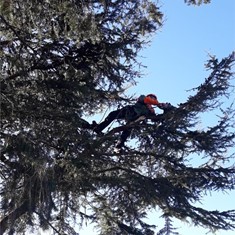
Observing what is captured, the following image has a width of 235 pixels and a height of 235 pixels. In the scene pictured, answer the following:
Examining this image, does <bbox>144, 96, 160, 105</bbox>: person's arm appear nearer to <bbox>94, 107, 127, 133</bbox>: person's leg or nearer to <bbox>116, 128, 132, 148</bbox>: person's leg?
<bbox>94, 107, 127, 133</bbox>: person's leg

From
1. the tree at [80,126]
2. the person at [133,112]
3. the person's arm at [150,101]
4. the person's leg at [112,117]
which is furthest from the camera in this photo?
the person's arm at [150,101]

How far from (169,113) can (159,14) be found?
176 centimetres

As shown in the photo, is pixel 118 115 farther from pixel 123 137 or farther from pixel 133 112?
pixel 123 137

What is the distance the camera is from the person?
330 inches

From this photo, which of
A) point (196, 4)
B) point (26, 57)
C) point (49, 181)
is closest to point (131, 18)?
point (196, 4)

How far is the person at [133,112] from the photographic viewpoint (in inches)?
330

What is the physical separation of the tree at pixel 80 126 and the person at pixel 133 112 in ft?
0.94

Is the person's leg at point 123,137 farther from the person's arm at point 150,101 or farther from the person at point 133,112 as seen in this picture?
the person's arm at point 150,101

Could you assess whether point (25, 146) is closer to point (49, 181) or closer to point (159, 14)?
point (49, 181)

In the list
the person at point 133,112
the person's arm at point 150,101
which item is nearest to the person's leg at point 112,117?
the person at point 133,112

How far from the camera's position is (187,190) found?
27.6 ft

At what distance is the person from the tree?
29cm

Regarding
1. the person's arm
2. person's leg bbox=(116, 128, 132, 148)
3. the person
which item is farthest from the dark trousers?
person's leg bbox=(116, 128, 132, 148)

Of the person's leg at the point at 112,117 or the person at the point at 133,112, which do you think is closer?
the person at the point at 133,112
